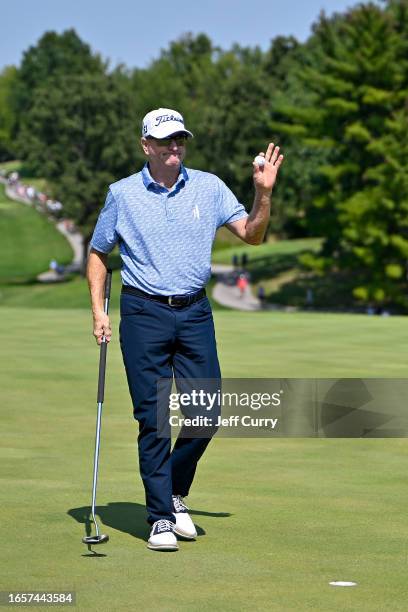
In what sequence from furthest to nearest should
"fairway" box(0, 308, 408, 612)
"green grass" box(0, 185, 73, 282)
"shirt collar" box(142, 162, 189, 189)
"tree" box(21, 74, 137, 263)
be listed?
"green grass" box(0, 185, 73, 282)
"tree" box(21, 74, 137, 263)
"shirt collar" box(142, 162, 189, 189)
"fairway" box(0, 308, 408, 612)

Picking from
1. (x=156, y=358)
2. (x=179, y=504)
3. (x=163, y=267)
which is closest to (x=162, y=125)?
(x=163, y=267)

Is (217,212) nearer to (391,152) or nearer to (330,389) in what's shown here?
(330,389)

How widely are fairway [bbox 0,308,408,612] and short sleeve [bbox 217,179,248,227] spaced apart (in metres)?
1.73

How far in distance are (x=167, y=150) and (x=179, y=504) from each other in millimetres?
2000

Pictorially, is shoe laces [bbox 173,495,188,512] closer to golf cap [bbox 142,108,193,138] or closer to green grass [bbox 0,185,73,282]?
golf cap [bbox 142,108,193,138]

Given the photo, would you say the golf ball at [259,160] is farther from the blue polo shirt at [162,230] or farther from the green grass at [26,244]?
the green grass at [26,244]

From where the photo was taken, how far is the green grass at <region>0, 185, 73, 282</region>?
10538cm

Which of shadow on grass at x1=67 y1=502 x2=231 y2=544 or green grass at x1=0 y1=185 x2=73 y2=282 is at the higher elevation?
Result: green grass at x1=0 y1=185 x2=73 y2=282

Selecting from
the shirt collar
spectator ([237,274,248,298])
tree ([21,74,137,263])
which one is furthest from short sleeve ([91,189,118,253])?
tree ([21,74,137,263])

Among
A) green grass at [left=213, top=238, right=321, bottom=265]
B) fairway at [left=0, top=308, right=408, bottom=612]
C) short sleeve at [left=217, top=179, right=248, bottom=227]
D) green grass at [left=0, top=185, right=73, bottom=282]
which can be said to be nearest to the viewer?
fairway at [left=0, top=308, right=408, bottom=612]

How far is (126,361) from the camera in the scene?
757cm

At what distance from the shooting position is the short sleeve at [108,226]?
7.56m

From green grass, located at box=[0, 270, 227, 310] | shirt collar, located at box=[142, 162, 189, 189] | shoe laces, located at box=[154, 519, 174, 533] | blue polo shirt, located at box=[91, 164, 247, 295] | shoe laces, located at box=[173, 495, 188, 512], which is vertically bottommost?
shoe laces, located at box=[154, 519, 174, 533]

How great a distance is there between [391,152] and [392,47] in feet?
22.2
